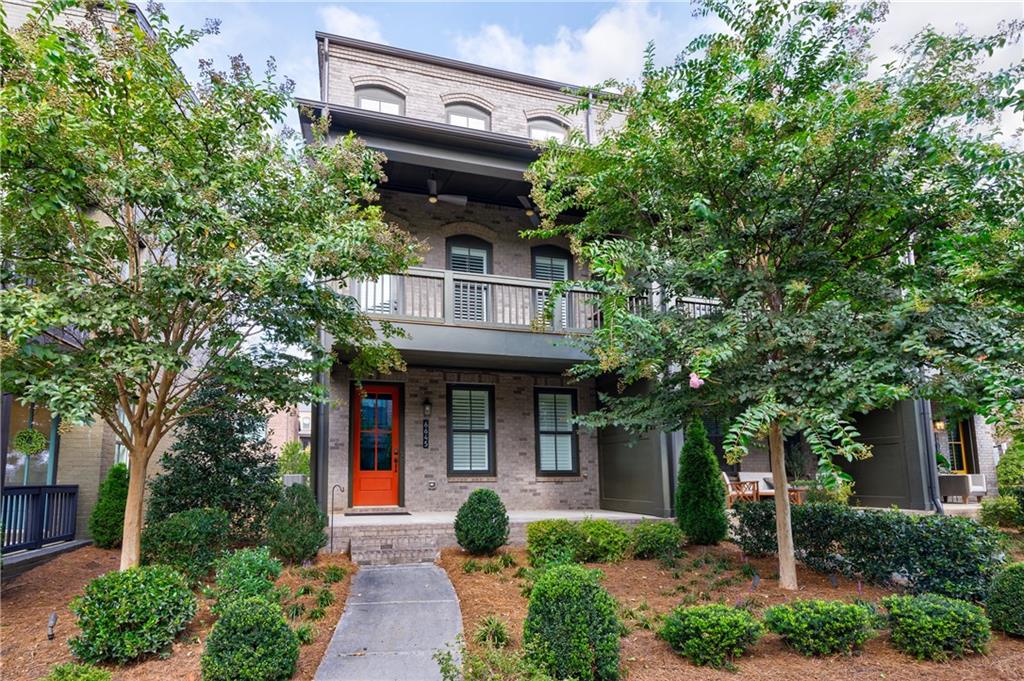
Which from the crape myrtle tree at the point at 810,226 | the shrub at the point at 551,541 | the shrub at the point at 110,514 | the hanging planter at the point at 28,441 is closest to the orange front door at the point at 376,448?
the shrub at the point at 110,514

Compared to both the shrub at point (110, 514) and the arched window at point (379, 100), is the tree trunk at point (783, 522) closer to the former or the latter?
the shrub at point (110, 514)

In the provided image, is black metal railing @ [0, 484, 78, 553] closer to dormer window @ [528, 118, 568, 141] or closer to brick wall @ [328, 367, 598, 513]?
brick wall @ [328, 367, 598, 513]

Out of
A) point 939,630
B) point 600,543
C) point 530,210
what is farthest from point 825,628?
point 530,210

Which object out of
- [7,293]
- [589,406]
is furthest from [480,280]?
[7,293]

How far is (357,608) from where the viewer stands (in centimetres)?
630

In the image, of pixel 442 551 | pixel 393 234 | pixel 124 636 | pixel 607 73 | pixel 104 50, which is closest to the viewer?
pixel 124 636

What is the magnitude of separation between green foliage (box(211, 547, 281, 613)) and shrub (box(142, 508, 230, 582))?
92 cm

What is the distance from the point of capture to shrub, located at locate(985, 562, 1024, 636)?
5.32 meters

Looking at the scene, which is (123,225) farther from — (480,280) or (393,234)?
(480,280)

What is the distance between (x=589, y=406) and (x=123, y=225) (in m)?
8.67

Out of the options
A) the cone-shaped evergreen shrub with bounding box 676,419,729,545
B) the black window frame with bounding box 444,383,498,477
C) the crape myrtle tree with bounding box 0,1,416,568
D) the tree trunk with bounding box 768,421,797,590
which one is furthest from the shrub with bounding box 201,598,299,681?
the black window frame with bounding box 444,383,498,477

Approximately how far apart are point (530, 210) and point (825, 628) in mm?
8897

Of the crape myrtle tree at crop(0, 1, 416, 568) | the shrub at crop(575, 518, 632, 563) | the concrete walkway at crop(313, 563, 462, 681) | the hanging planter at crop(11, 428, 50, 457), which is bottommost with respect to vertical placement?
the concrete walkway at crop(313, 563, 462, 681)

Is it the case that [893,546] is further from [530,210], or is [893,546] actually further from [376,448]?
[530,210]
